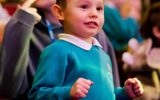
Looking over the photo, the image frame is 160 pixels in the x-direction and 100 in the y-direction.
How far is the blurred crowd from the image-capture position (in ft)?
4.98

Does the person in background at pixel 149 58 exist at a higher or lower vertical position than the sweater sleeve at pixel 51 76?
lower

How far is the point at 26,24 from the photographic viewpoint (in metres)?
1.50

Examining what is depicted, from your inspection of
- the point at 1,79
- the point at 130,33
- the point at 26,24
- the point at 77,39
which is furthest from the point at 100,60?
the point at 130,33

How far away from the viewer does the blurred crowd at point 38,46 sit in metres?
1.52

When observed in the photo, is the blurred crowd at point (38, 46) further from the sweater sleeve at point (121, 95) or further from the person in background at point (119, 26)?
the sweater sleeve at point (121, 95)

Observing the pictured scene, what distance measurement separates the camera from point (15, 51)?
4.99ft

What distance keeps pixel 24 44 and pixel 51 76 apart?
400 mm

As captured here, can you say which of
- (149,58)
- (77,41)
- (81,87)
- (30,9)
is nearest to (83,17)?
(77,41)

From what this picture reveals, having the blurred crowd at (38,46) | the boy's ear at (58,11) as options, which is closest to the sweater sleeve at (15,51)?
the blurred crowd at (38,46)

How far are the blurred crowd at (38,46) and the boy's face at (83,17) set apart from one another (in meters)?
0.32

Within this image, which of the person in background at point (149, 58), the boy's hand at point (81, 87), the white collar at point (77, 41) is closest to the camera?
the boy's hand at point (81, 87)

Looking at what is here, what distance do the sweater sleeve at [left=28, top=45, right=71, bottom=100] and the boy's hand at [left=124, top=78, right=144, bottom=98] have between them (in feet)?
0.49

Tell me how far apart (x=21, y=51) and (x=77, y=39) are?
38 cm

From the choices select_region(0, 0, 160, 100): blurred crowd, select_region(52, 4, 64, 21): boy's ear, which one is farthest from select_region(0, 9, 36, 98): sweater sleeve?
select_region(52, 4, 64, 21): boy's ear
